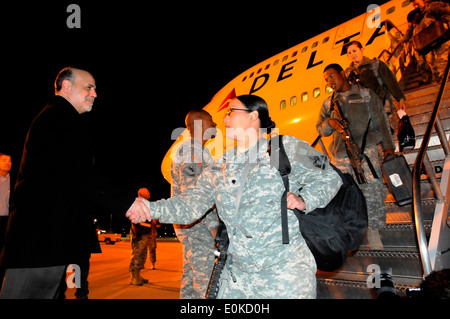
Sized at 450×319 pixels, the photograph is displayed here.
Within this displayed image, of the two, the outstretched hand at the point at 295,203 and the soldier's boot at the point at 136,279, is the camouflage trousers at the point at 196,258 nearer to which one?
the outstretched hand at the point at 295,203

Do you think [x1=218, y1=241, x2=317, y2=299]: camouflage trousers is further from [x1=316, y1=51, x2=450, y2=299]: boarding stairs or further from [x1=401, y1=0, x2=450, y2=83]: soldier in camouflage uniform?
[x1=401, y1=0, x2=450, y2=83]: soldier in camouflage uniform

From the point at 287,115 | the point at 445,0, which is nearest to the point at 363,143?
the point at 445,0

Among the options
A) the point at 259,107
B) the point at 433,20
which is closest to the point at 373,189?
the point at 259,107

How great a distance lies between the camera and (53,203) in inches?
79.0

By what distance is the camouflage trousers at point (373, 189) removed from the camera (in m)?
3.54

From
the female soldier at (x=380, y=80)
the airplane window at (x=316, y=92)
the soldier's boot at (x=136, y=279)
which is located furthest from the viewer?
the airplane window at (x=316, y=92)

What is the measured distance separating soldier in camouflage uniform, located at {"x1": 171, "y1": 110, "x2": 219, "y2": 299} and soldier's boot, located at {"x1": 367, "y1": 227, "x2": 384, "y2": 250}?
1.64 m

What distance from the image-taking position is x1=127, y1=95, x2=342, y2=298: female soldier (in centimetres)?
183

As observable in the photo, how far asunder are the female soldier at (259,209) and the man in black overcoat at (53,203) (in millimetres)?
300

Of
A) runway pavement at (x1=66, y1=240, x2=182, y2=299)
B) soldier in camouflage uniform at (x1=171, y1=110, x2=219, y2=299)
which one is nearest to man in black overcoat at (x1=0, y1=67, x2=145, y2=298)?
soldier in camouflage uniform at (x1=171, y1=110, x2=219, y2=299)

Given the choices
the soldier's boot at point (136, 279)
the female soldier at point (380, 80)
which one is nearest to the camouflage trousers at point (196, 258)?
the female soldier at point (380, 80)

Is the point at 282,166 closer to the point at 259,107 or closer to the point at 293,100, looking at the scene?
the point at 259,107

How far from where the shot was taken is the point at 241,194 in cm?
196

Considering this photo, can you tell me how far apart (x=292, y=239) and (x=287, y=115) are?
274 inches
